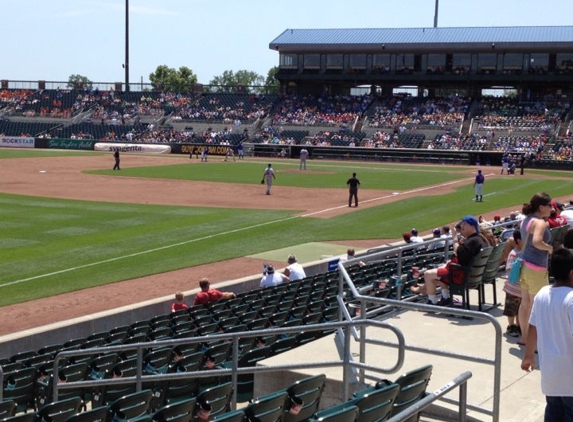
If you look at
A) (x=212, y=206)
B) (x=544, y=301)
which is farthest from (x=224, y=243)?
(x=544, y=301)

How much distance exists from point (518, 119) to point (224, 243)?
51.1 meters

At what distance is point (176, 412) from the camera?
6.50 metres

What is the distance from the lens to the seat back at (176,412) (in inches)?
249

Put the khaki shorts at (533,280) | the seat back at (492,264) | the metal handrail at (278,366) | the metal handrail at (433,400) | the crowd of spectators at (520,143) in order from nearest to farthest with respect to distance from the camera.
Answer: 1. the metal handrail at (433,400)
2. the metal handrail at (278,366)
3. the khaki shorts at (533,280)
4. the seat back at (492,264)
5. the crowd of spectators at (520,143)

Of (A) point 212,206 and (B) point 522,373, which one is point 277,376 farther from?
(A) point 212,206

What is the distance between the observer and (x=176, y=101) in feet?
298

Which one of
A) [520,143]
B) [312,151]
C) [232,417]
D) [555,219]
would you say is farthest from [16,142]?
[232,417]

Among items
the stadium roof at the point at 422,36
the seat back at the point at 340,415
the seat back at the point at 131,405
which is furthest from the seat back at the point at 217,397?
the stadium roof at the point at 422,36

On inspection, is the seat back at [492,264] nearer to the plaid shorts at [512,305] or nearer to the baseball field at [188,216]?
the plaid shorts at [512,305]

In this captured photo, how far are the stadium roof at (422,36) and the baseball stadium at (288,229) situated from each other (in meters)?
0.27

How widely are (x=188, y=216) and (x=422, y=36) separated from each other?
52.5m

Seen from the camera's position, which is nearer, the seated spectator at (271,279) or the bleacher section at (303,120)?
the seated spectator at (271,279)

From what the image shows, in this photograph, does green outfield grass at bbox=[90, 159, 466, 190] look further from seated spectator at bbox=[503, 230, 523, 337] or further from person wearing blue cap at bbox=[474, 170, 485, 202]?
seated spectator at bbox=[503, 230, 523, 337]

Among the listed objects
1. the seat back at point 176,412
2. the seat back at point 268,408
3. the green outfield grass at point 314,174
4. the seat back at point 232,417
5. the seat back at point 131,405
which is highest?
the seat back at point 232,417
